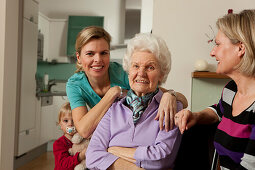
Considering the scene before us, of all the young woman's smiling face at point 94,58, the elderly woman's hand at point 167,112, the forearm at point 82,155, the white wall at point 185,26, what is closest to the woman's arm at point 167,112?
the elderly woman's hand at point 167,112

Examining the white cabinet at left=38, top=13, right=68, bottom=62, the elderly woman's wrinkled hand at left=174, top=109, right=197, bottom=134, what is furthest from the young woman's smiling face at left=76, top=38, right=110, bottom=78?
the white cabinet at left=38, top=13, right=68, bottom=62

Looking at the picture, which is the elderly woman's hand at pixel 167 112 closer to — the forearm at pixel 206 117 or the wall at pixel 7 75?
the forearm at pixel 206 117

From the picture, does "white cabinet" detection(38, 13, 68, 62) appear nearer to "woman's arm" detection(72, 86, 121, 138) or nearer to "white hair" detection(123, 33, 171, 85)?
"woman's arm" detection(72, 86, 121, 138)

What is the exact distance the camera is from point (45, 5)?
5.96 metres

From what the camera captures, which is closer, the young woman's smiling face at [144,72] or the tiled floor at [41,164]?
the young woman's smiling face at [144,72]

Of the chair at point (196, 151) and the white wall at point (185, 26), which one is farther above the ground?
the white wall at point (185, 26)

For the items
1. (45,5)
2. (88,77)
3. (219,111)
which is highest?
(45,5)

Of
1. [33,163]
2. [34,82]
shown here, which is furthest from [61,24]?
[33,163]

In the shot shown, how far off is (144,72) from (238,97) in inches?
17.3

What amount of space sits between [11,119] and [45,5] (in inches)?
145

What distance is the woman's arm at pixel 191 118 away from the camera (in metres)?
1.25

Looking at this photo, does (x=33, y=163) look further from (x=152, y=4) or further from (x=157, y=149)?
(x=157, y=149)

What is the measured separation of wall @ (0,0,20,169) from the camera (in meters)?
2.77

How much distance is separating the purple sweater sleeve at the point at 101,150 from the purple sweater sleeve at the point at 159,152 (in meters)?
0.13
